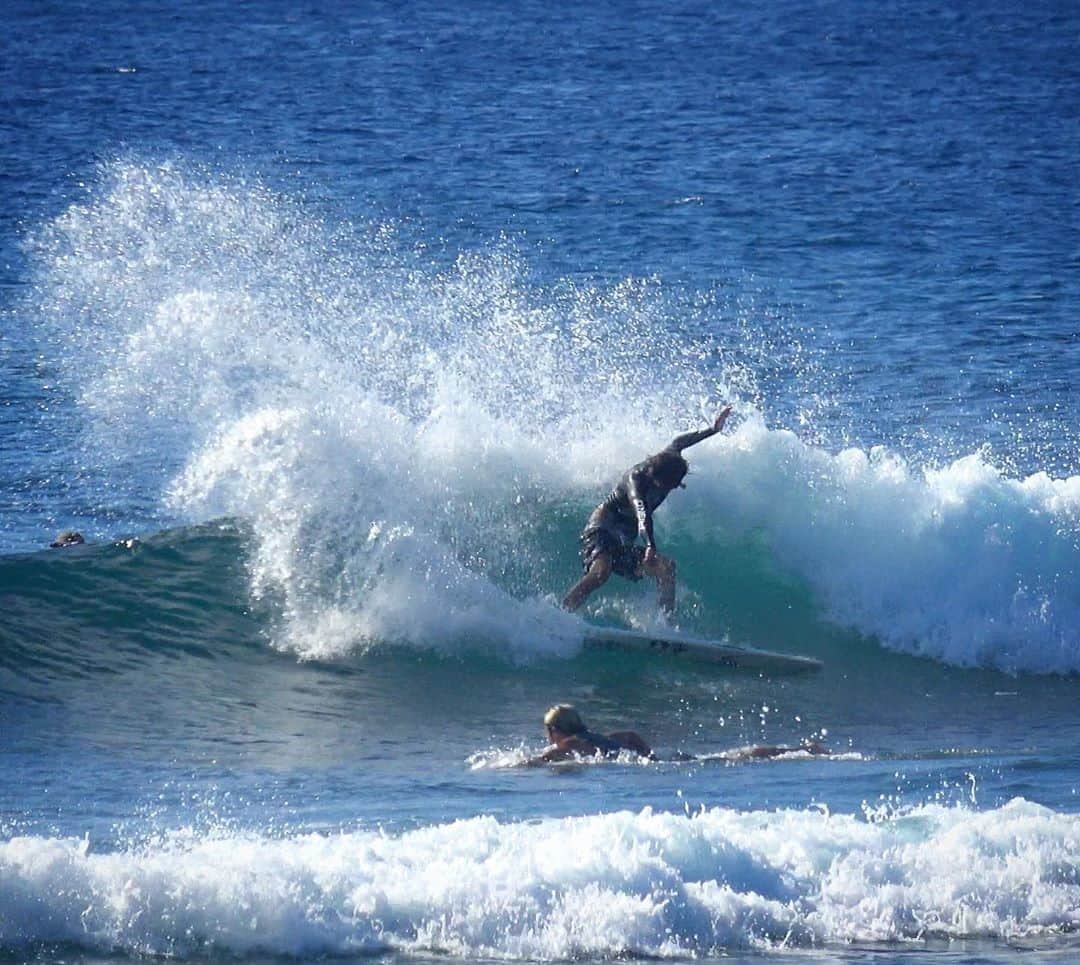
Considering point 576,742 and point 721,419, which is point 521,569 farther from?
point 576,742

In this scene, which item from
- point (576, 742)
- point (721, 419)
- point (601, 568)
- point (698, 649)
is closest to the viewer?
point (576, 742)

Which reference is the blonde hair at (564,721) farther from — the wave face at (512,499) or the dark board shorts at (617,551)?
the dark board shorts at (617,551)

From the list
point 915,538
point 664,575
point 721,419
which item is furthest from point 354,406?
point 915,538

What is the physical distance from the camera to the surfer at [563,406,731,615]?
46.6ft

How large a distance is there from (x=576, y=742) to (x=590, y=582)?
3093 millimetres

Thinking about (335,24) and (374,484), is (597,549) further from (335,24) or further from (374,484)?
(335,24)

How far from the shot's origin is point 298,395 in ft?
54.0

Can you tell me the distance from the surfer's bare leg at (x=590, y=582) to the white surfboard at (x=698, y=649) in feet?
1.75

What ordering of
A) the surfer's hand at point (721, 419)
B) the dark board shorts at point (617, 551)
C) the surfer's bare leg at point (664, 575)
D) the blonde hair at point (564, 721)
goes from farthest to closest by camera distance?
1. the dark board shorts at point (617, 551)
2. the surfer's bare leg at point (664, 575)
3. the surfer's hand at point (721, 419)
4. the blonde hair at point (564, 721)

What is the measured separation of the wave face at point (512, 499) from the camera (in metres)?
14.4

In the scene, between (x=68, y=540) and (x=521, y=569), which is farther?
(x=68, y=540)

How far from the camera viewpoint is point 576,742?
37.2 ft

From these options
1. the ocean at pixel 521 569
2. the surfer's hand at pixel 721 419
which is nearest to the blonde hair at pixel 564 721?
the ocean at pixel 521 569

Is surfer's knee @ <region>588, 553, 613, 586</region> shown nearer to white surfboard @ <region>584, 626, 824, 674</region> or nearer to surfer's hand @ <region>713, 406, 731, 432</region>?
white surfboard @ <region>584, 626, 824, 674</region>
